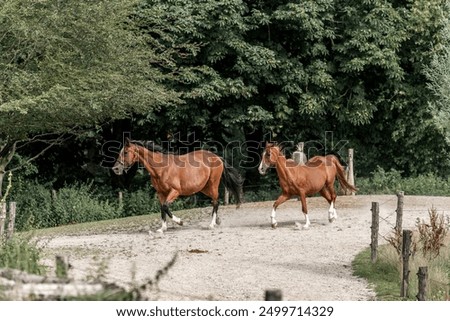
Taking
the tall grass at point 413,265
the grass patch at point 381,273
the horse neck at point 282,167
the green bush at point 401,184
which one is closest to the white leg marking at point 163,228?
the horse neck at point 282,167

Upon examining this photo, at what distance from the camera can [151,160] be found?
24359 mm

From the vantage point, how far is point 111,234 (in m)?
25.9

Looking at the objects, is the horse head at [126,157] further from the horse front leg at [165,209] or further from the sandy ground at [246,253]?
the sandy ground at [246,253]

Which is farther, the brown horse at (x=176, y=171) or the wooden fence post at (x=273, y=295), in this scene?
the brown horse at (x=176, y=171)

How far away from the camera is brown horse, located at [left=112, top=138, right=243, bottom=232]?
2422 centimetres

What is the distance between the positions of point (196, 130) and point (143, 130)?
225 cm

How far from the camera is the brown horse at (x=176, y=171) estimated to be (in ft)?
79.4

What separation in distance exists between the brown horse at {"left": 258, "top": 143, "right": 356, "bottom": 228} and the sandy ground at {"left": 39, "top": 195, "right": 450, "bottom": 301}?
0.80 meters

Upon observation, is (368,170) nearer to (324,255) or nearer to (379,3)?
(379,3)

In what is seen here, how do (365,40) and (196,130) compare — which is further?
(196,130)

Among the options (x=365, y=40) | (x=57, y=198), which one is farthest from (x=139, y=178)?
(x=365, y=40)

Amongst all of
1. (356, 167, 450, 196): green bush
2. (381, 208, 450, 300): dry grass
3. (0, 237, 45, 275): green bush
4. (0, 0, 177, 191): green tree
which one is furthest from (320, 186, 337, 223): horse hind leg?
(0, 237, 45, 275): green bush

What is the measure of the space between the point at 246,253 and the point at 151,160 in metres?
4.54

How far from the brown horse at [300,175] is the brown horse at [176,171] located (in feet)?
5.16
